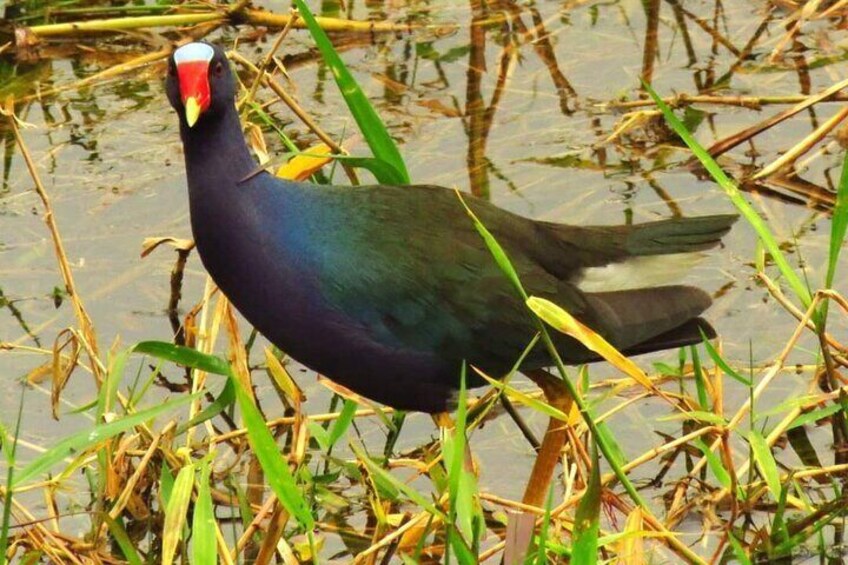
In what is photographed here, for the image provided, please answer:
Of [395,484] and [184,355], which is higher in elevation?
[184,355]

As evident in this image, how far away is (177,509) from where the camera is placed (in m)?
2.57

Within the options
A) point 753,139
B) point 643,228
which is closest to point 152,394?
point 643,228

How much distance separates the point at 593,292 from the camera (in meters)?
3.29

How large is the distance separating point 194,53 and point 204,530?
0.85 m

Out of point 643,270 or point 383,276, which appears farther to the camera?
point 643,270

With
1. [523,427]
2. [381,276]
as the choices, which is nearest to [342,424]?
[381,276]

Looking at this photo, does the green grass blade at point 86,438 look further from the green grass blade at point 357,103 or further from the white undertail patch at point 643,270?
the white undertail patch at point 643,270

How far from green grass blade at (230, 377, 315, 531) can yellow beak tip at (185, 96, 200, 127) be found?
1.84 ft

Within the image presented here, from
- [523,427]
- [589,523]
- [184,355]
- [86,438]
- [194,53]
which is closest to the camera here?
[589,523]

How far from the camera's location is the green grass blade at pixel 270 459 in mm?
2453

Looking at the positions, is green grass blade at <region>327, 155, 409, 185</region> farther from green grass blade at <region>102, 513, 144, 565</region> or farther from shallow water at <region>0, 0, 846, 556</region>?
green grass blade at <region>102, 513, 144, 565</region>

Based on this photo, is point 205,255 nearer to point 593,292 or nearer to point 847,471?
point 593,292

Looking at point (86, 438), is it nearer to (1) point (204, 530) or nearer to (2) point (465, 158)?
(1) point (204, 530)

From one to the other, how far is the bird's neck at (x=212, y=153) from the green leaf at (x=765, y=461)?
93cm
